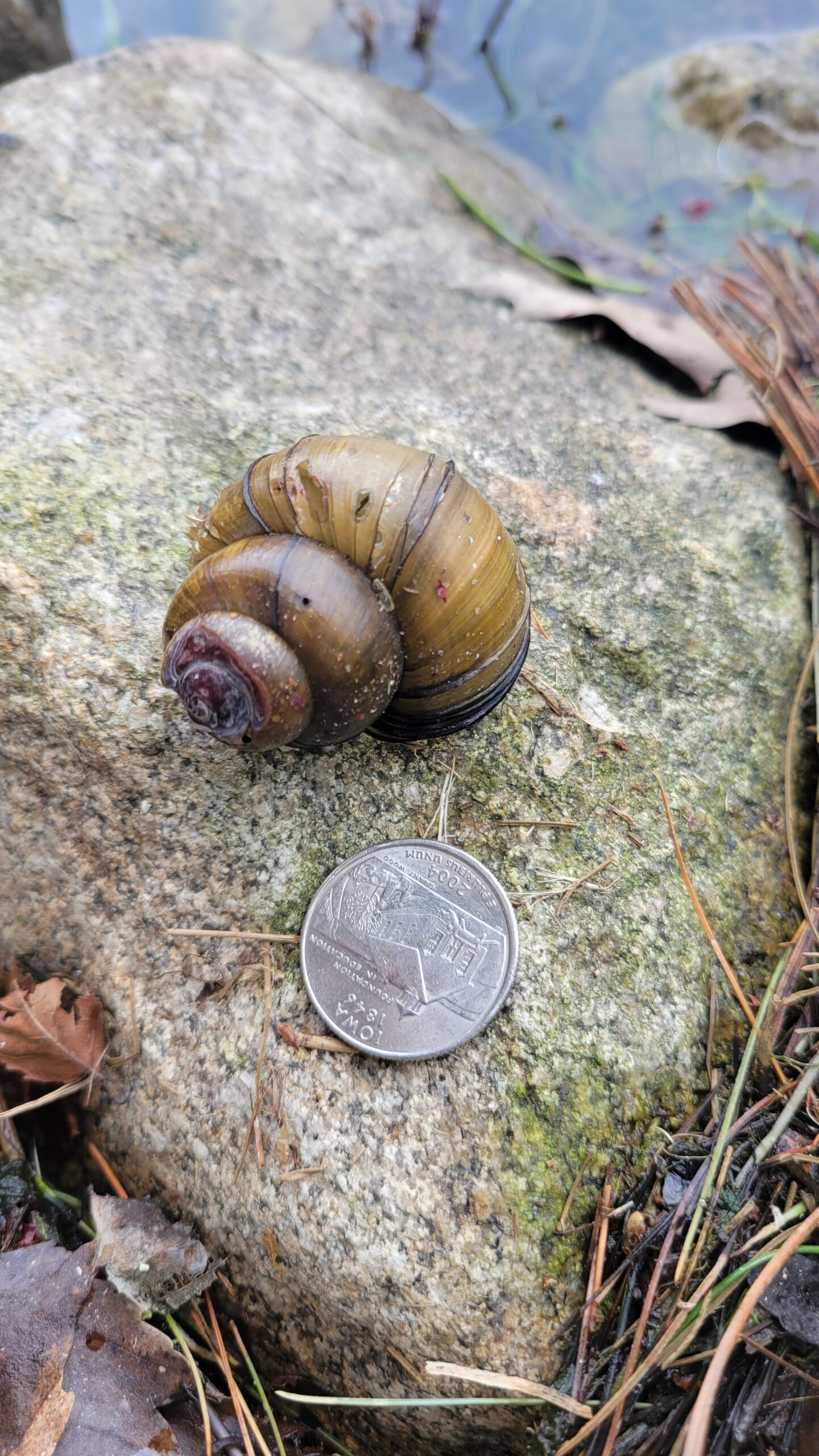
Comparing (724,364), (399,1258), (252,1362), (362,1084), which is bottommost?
(252,1362)

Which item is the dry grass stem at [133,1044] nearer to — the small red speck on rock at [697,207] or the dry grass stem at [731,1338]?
the dry grass stem at [731,1338]

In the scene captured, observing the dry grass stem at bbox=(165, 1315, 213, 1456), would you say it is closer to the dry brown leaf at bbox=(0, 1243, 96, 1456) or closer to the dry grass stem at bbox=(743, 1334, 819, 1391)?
the dry brown leaf at bbox=(0, 1243, 96, 1456)

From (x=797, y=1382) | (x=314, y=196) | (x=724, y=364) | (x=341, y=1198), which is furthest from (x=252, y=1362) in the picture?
(x=314, y=196)

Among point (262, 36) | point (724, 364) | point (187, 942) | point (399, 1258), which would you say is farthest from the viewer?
point (262, 36)

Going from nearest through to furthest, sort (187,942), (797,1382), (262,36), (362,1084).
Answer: (797,1382) → (362,1084) → (187,942) → (262,36)

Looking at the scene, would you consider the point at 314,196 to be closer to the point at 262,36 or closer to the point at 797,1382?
the point at 262,36

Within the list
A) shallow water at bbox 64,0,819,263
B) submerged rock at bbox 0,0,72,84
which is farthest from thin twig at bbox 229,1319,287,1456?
submerged rock at bbox 0,0,72,84

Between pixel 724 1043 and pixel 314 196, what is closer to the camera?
pixel 724 1043
